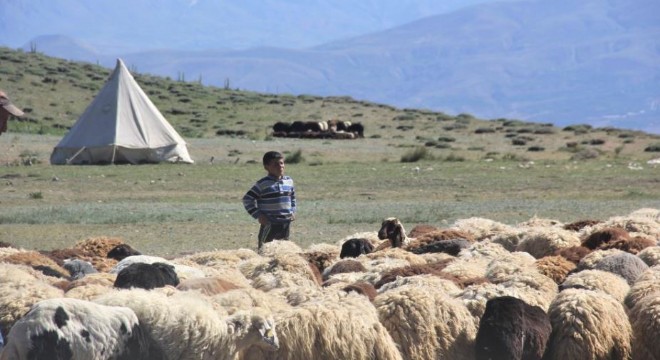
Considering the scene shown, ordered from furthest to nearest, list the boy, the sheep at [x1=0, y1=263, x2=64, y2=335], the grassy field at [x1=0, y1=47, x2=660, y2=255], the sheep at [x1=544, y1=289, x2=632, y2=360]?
the grassy field at [x1=0, y1=47, x2=660, y2=255]
the boy
the sheep at [x1=544, y1=289, x2=632, y2=360]
the sheep at [x1=0, y1=263, x2=64, y2=335]

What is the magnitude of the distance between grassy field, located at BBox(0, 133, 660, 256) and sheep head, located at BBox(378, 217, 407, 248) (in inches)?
172

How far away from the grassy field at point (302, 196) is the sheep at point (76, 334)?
8.59 meters

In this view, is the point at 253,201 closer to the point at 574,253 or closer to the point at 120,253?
the point at 120,253

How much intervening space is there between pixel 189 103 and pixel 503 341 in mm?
54798

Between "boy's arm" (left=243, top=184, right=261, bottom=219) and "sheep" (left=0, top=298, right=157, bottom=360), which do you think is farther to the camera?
"boy's arm" (left=243, top=184, right=261, bottom=219)

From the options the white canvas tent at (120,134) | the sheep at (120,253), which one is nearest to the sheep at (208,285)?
the sheep at (120,253)

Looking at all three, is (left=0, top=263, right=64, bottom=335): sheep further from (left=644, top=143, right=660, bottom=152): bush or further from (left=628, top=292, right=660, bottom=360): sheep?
(left=644, top=143, right=660, bottom=152): bush

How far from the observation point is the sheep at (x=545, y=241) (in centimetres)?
1116

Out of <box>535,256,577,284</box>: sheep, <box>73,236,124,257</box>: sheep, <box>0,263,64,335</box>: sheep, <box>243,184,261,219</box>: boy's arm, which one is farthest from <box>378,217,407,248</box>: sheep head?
<box>0,263,64,335</box>: sheep

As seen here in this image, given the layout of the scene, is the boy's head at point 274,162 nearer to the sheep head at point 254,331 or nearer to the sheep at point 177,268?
the sheep at point 177,268

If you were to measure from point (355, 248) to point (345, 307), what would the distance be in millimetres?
3822

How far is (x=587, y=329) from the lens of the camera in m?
8.05

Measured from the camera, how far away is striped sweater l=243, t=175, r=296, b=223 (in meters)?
12.5

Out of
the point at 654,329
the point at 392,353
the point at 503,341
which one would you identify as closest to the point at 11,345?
the point at 392,353
